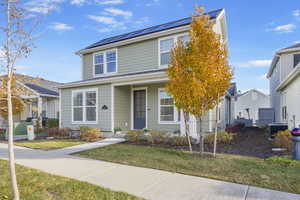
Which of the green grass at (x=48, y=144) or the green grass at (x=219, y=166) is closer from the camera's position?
the green grass at (x=219, y=166)

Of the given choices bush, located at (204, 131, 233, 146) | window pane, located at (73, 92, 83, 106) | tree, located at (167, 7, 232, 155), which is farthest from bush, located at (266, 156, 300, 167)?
window pane, located at (73, 92, 83, 106)

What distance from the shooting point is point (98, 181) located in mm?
4039

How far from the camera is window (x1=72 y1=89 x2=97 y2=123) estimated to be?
1134cm

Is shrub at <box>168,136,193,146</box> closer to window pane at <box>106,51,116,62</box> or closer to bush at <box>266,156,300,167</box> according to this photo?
bush at <box>266,156,300,167</box>

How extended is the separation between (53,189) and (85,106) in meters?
8.31

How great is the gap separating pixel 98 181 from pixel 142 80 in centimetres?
637

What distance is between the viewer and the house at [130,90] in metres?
10.4

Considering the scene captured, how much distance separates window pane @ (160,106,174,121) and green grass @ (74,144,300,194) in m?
3.76

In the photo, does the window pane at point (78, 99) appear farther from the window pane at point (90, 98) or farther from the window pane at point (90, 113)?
the window pane at point (90, 113)

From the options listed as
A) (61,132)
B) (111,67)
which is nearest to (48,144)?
(61,132)

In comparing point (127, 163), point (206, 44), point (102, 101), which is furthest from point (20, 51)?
point (102, 101)

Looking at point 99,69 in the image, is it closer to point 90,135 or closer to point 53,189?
point 90,135

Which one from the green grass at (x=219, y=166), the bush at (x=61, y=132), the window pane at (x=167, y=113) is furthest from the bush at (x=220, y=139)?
the bush at (x=61, y=132)

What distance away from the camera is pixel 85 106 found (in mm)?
11594
